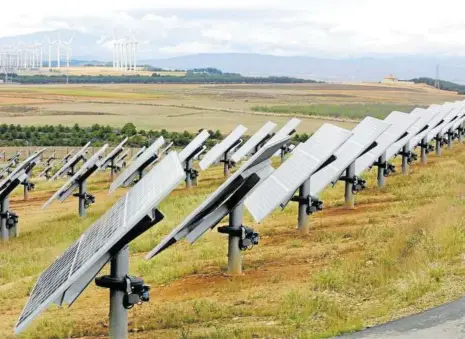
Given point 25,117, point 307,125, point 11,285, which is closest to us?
point 11,285

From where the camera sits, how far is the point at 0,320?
47.2ft

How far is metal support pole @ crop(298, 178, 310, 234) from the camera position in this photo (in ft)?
59.4

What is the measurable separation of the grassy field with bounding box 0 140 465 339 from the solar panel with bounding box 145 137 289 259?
1190 mm

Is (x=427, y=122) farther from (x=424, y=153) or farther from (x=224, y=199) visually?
(x=224, y=199)

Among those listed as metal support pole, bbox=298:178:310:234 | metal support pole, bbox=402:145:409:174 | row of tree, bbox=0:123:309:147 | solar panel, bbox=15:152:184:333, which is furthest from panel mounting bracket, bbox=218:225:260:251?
row of tree, bbox=0:123:309:147

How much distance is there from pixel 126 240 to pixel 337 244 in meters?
8.89

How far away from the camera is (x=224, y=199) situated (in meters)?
13.9

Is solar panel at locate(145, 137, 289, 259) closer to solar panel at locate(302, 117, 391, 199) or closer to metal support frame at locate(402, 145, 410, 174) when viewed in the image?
solar panel at locate(302, 117, 391, 199)

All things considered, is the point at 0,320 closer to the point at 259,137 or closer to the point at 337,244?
the point at 337,244

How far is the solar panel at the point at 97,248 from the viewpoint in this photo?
30.8 feet

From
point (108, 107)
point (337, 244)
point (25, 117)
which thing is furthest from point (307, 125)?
point (337, 244)

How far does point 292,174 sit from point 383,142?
9171 millimetres

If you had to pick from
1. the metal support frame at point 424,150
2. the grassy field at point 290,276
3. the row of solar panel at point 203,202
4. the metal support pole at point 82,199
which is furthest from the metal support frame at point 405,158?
the metal support pole at point 82,199

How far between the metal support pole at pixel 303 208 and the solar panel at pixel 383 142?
4.50 meters
